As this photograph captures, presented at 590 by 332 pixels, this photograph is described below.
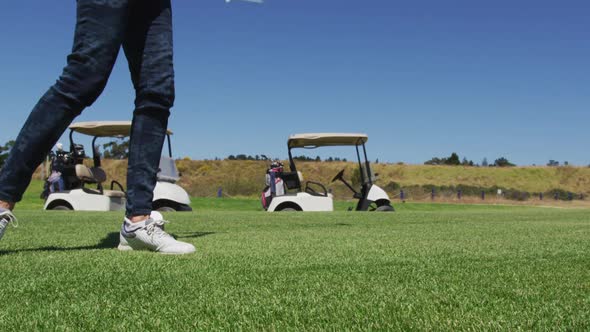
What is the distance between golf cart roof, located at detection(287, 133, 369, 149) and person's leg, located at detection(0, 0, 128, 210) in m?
12.3

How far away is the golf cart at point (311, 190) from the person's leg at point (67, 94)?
10.6m

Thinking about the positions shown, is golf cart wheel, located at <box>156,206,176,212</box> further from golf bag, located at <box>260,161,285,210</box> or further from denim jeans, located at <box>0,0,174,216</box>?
denim jeans, located at <box>0,0,174,216</box>

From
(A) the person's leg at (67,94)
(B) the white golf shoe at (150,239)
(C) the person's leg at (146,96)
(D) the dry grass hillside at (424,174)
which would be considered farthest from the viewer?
(D) the dry grass hillside at (424,174)

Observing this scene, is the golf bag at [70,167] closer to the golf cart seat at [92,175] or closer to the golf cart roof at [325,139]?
the golf cart seat at [92,175]

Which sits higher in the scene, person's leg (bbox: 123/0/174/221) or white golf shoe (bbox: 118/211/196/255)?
person's leg (bbox: 123/0/174/221)

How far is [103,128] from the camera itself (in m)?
13.4

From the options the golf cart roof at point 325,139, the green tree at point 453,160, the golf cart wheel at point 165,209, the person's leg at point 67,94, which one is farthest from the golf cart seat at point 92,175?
the green tree at point 453,160

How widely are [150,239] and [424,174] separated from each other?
72.8 meters

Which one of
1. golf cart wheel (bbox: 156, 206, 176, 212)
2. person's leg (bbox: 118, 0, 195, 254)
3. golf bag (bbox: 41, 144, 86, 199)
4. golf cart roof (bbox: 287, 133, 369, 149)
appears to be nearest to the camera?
person's leg (bbox: 118, 0, 195, 254)

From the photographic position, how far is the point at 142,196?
3004 mm

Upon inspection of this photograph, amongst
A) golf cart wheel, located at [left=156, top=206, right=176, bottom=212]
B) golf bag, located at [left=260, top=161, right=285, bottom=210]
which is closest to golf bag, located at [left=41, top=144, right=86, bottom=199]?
golf cart wheel, located at [left=156, top=206, right=176, bottom=212]

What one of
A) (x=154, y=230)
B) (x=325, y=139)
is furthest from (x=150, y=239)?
(x=325, y=139)

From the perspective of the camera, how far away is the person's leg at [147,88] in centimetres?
300

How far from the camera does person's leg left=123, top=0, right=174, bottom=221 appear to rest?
9.84ft
